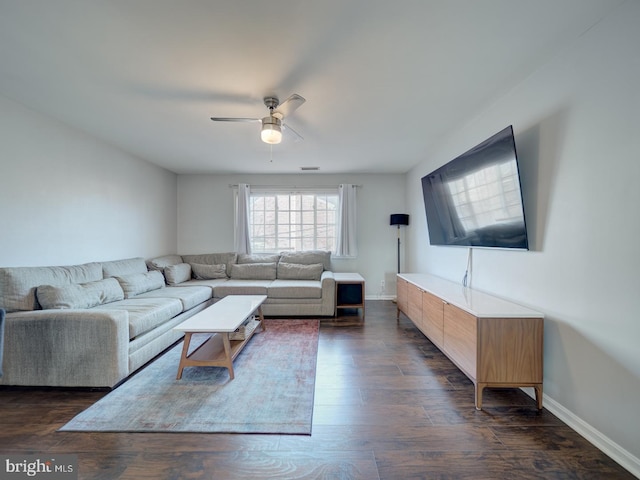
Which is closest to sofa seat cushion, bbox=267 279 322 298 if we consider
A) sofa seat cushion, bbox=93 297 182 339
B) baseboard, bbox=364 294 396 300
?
sofa seat cushion, bbox=93 297 182 339

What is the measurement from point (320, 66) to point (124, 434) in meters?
2.75

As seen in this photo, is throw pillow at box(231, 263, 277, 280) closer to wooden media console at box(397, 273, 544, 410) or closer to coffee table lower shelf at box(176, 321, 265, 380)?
coffee table lower shelf at box(176, 321, 265, 380)

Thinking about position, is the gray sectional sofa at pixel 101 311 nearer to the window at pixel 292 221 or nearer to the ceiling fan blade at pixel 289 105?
the window at pixel 292 221

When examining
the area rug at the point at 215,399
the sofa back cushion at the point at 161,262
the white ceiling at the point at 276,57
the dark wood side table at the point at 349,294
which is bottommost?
the area rug at the point at 215,399

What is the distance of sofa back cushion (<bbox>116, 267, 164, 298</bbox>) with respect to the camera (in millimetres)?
3172

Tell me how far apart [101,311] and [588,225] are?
11.5 ft

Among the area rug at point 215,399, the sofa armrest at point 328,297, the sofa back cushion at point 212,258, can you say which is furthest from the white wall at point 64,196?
the sofa armrest at point 328,297

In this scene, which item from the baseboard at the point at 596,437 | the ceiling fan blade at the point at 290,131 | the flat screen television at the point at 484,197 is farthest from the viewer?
the ceiling fan blade at the point at 290,131

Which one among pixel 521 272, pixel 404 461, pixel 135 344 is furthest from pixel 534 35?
pixel 135 344

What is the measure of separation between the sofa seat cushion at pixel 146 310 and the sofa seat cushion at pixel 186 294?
0.49ft

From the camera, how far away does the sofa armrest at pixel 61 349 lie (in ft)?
6.78

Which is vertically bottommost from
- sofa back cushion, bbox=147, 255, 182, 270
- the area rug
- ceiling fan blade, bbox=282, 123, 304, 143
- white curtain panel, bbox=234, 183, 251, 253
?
the area rug

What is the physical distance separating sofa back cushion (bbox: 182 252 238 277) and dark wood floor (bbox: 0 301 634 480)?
2.85 m

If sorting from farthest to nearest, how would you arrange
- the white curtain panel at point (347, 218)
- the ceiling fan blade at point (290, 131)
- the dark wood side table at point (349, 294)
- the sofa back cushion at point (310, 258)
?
the white curtain panel at point (347, 218) < the sofa back cushion at point (310, 258) < the dark wood side table at point (349, 294) < the ceiling fan blade at point (290, 131)
